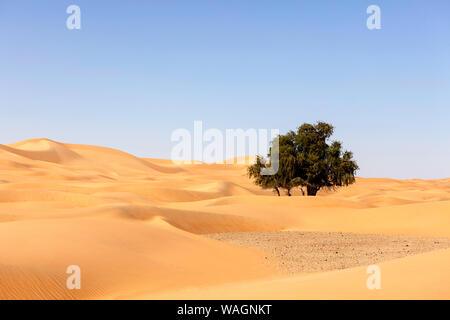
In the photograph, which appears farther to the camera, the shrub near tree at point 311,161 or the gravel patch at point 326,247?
the shrub near tree at point 311,161

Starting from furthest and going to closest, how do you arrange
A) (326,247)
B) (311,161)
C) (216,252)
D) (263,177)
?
(263,177) < (311,161) < (326,247) < (216,252)

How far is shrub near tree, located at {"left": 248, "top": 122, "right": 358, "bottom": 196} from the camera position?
40031 millimetres

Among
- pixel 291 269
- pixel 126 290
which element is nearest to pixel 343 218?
pixel 291 269

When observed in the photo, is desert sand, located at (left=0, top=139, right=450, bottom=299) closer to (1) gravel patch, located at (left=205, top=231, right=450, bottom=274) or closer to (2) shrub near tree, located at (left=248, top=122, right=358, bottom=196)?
(1) gravel patch, located at (left=205, top=231, right=450, bottom=274)

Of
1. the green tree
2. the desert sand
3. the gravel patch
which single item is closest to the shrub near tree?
the green tree

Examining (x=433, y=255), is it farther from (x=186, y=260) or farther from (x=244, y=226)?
(x=244, y=226)

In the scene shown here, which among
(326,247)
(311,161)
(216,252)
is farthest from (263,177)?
(216,252)

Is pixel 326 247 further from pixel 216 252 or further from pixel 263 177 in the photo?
pixel 263 177

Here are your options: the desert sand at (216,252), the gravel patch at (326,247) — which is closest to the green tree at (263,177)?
the desert sand at (216,252)

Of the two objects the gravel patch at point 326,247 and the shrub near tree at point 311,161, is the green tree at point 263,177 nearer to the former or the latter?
the shrub near tree at point 311,161

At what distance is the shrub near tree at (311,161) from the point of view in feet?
131

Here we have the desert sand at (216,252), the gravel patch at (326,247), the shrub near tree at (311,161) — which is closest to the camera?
the desert sand at (216,252)

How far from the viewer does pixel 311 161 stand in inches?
1571
